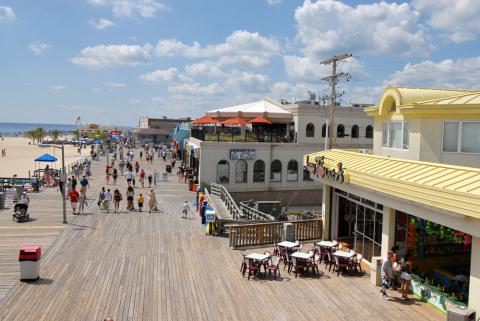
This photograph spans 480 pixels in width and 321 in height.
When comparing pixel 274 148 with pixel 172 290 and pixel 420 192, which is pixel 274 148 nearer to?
pixel 172 290

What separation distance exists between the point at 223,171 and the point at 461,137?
64.0 feet

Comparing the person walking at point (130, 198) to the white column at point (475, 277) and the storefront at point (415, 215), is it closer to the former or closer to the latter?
the storefront at point (415, 215)

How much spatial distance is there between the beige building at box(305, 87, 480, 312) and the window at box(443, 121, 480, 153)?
0.08ft

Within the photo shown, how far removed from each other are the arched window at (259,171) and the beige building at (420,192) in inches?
559

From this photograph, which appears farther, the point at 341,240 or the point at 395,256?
the point at 341,240

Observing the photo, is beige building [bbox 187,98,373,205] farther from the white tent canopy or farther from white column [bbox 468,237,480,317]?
white column [bbox 468,237,480,317]

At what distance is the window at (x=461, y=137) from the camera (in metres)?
11.6

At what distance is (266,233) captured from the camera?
16062 millimetres

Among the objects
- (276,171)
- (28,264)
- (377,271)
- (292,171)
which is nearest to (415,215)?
(377,271)

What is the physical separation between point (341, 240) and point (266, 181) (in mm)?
15094

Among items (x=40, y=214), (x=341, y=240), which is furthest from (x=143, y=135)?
(x=341, y=240)

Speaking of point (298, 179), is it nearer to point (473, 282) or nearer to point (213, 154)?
point (213, 154)

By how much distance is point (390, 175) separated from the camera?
11141 mm

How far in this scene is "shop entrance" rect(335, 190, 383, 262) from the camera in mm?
13391
